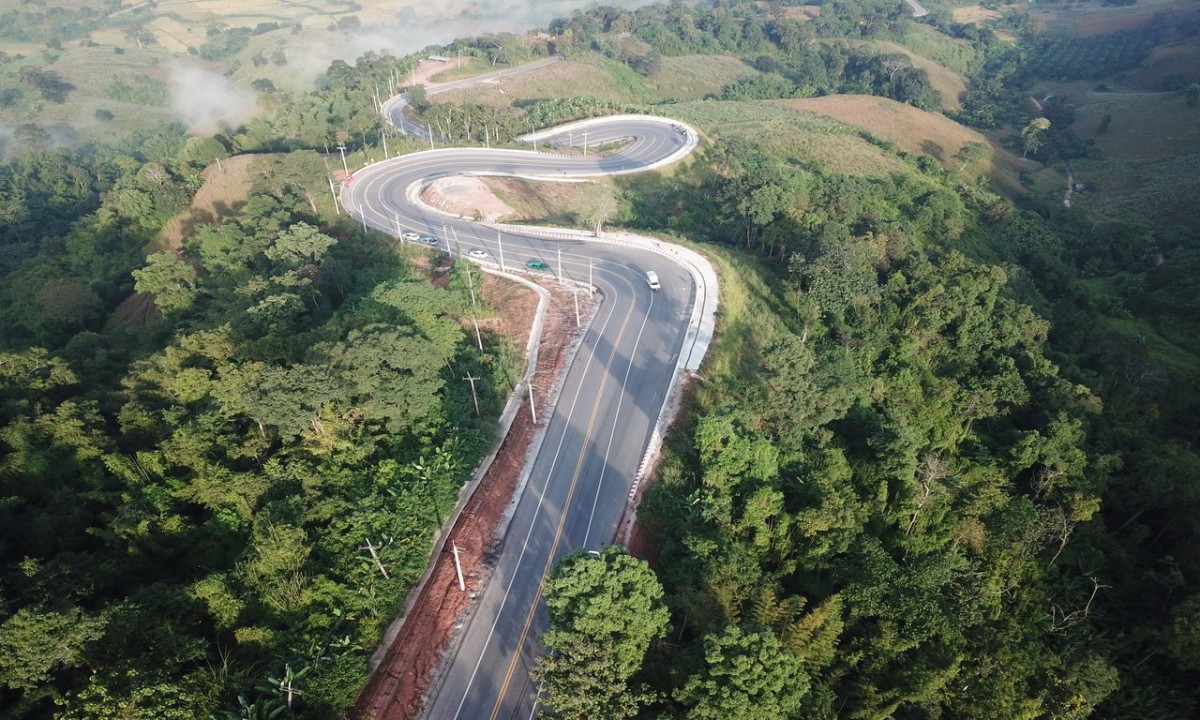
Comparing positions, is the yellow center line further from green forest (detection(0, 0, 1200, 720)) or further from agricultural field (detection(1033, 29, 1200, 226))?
agricultural field (detection(1033, 29, 1200, 226))

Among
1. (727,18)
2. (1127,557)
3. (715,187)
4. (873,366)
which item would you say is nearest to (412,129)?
(715,187)

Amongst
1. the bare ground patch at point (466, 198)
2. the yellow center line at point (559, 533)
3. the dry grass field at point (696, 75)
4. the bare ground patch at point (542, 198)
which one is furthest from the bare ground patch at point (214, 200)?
the dry grass field at point (696, 75)

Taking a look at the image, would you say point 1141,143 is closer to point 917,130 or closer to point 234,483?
point 917,130

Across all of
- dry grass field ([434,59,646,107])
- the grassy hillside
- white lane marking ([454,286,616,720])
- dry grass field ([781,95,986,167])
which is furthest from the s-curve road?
dry grass field ([781,95,986,167])

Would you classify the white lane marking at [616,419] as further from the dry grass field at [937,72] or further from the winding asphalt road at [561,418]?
the dry grass field at [937,72]

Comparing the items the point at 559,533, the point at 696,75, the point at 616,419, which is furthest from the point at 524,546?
the point at 696,75

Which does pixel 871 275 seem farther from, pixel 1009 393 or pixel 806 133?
pixel 806 133
